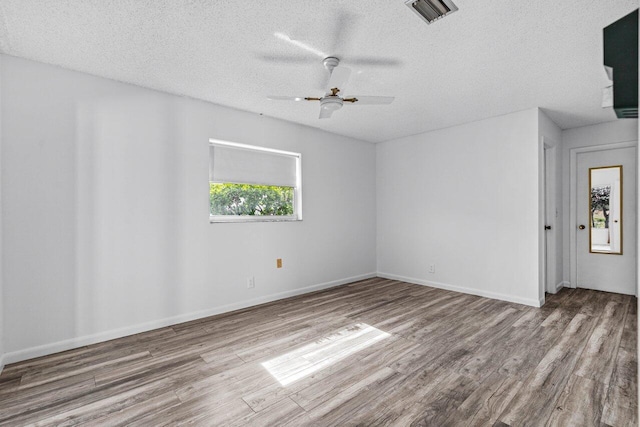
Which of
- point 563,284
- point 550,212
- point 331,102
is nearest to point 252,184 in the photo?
point 331,102

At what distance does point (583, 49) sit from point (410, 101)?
4.92 feet

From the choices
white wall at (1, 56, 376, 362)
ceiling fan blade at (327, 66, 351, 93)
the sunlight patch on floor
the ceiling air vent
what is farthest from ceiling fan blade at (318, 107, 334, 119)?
the sunlight patch on floor

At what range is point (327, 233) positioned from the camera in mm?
4777

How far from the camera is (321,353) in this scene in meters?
2.60

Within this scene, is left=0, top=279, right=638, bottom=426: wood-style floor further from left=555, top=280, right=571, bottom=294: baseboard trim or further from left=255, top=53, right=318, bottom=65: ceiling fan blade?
left=255, top=53, right=318, bottom=65: ceiling fan blade

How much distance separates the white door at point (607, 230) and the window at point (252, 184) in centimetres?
414

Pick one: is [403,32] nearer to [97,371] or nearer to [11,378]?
[97,371]

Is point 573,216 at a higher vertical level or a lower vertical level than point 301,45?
lower

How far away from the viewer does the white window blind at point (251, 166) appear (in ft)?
12.1

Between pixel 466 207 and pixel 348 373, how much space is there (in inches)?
122

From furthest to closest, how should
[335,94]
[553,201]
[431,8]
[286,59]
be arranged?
[553,201], [335,94], [286,59], [431,8]

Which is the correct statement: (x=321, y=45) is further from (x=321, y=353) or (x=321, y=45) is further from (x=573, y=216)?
(x=573, y=216)

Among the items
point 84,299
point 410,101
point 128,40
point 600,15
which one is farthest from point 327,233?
point 600,15

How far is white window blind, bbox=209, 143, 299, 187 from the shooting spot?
12.1 feet
